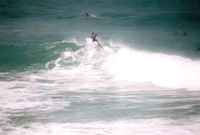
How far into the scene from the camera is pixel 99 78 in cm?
906

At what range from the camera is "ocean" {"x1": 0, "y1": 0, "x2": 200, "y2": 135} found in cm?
512

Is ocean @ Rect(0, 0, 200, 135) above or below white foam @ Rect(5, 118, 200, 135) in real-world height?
above

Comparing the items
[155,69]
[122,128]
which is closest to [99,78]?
[155,69]

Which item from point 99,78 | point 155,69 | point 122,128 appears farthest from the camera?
point 155,69

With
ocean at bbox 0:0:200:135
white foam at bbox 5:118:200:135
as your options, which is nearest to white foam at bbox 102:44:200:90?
ocean at bbox 0:0:200:135

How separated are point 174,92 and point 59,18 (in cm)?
2116

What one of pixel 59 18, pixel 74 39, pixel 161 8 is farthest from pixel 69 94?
pixel 161 8

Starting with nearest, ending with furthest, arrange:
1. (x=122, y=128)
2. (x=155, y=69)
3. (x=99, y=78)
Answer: (x=122, y=128)
(x=99, y=78)
(x=155, y=69)

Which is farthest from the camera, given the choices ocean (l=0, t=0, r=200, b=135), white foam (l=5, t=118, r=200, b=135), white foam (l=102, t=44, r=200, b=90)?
white foam (l=102, t=44, r=200, b=90)

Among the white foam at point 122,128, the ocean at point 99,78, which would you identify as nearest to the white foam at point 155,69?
the ocean at point 99,78

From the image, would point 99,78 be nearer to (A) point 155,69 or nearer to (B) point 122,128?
(A) point 155,69

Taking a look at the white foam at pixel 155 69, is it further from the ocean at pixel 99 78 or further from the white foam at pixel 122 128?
the white foam at pixel 122 128

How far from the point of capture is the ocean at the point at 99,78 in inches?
201

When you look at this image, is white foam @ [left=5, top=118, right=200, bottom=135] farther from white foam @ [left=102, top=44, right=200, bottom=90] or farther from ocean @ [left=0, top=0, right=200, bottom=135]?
white foam @ [left=102, top=44, right=200, bottom=90]
